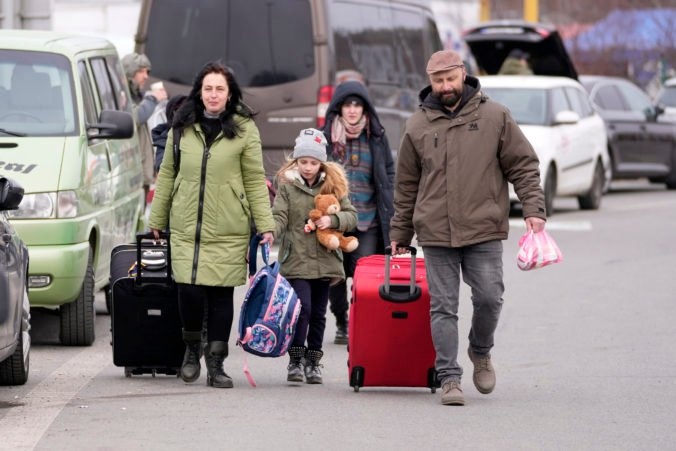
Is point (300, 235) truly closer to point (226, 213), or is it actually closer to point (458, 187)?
point (226, 213)

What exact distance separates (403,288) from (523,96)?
12685 mm

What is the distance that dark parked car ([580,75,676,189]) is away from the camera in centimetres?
2458

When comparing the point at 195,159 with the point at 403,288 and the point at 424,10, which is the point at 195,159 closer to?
the point at 403,288

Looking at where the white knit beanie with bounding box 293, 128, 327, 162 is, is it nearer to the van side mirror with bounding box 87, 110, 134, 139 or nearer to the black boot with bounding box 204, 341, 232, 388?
the black boot with bounding box 204, 341, 232, 388

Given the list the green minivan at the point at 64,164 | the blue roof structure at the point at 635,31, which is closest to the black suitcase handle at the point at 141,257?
the green minivan at the point at 64,164

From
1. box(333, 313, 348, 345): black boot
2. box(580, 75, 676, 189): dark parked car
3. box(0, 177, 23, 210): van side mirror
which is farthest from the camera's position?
box(580, 75, 676, 189): dark parked car

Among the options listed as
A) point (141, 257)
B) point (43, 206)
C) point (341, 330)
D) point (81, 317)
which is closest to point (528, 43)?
point (341, 330)

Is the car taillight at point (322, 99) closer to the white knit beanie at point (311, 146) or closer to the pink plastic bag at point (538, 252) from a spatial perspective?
the white knit beanie at point (311, 146)

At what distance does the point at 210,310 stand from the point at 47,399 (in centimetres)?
94

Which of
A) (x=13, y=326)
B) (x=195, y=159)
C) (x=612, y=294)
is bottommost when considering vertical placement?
(x=612, y=294)

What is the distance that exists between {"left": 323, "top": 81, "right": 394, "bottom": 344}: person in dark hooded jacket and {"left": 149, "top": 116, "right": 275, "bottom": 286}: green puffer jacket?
5.40 feet

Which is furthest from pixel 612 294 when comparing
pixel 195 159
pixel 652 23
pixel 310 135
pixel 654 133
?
pixel 652 23

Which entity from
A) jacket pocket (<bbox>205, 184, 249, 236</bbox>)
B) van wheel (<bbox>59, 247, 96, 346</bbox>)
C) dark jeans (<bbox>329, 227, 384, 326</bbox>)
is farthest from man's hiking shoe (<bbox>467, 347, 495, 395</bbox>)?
van wheel (<bbox>59, 247, 96, 346</bbox>)

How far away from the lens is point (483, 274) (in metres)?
8.17
